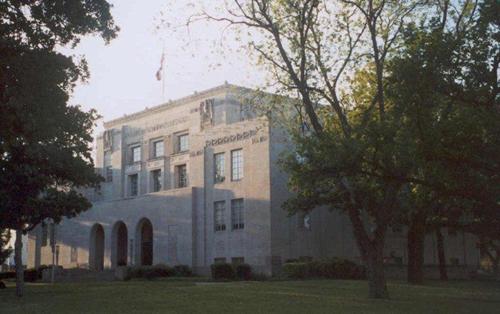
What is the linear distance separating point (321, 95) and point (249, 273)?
1864 centimetres

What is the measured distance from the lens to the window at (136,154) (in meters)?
58.6

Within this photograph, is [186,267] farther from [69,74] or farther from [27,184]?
[69,74]

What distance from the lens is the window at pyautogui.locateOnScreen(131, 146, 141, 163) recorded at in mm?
58594

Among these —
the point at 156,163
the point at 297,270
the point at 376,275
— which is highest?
the point at 156,163

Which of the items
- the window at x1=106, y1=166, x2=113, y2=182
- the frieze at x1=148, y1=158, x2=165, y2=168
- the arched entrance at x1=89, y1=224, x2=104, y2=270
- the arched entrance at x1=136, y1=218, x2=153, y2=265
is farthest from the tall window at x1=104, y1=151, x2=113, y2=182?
the arched entrance at x1=136, y1=218, x2=153, y2=265

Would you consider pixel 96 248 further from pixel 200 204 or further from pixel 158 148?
pixel 200 204

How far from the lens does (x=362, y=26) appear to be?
86.1 feet

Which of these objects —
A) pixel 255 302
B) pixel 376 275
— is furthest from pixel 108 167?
pixel 255 302

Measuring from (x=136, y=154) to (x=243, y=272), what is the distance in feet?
70.9

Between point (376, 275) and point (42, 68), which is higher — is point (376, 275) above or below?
below

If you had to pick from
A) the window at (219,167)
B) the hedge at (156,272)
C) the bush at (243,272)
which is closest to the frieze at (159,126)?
the window at (219,167)

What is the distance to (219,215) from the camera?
4844cm

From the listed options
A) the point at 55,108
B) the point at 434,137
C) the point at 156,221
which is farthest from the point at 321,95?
the point at 156,221

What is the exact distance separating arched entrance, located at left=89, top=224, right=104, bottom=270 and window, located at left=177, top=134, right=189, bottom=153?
1164 centimetres
